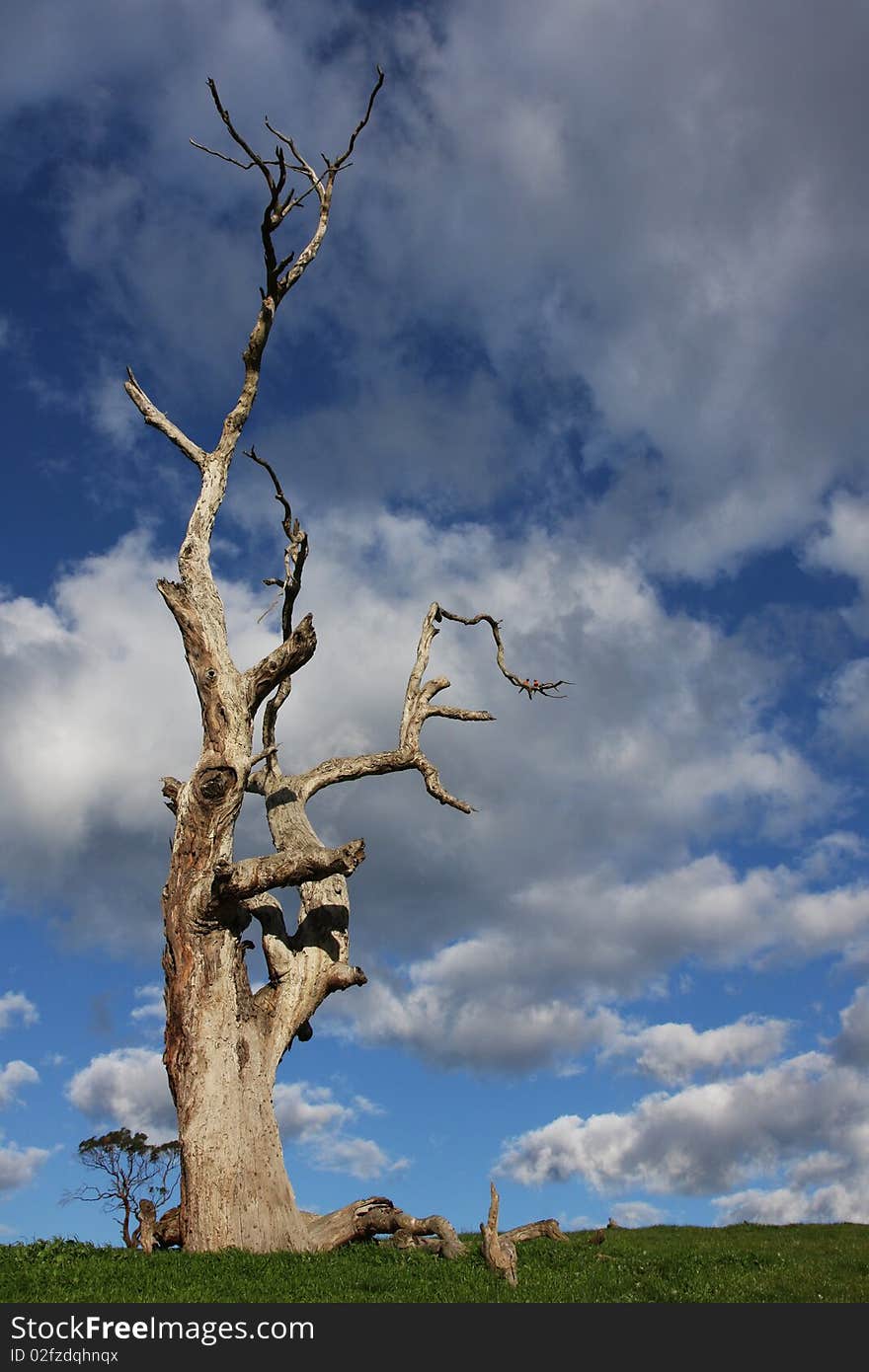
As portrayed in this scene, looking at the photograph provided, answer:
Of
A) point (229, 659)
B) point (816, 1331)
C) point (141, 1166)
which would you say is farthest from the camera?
point (141, 1166)

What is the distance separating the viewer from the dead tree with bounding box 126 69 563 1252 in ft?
67.2

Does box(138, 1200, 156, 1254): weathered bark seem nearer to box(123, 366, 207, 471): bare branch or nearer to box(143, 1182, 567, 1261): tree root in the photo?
box(143, 1182, 567, 1261): tree root

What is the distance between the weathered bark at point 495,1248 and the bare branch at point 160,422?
59.9ft

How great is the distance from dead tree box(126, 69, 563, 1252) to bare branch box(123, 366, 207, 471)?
40mm

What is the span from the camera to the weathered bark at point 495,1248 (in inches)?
716

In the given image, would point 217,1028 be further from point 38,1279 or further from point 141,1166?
point 141,1166

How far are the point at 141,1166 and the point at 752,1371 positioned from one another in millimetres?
27596

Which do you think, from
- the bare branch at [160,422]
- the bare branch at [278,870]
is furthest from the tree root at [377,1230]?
the bare branch at [160,422]

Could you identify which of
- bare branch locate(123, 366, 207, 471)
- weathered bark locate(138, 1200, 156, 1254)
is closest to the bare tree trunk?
weathered bark locate(138, 1200, 156, 1254)

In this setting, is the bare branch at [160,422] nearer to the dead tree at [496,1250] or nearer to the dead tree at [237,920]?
the dead tree at [237,920]

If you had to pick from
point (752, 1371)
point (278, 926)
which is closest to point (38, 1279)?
point (278, 926)

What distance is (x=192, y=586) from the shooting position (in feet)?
79.2

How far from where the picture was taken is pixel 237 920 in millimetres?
22406

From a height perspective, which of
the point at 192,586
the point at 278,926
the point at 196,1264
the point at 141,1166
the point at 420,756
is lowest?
the point at 196,1264
